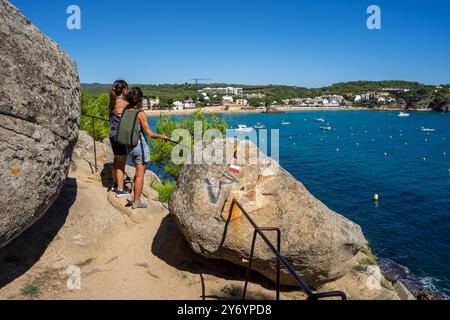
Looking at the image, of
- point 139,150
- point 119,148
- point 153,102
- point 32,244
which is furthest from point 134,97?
point 153,102

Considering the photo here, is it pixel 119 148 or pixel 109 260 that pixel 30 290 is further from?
pixel 119 148

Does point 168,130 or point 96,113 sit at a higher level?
point 96,113

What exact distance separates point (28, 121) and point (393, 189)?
130 feet

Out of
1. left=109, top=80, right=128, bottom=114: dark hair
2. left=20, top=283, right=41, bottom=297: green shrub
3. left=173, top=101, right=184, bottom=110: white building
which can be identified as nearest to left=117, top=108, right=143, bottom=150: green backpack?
left=109, top=80, right=128, bottom=114: dark hair

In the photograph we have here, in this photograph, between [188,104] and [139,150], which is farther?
[188,104]

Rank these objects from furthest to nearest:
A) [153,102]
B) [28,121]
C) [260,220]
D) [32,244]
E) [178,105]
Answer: [178,105] → [153,102] → [32,244] → [260,220] → [28,121]

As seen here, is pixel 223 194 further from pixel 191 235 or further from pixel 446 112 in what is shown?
pixel 446 112

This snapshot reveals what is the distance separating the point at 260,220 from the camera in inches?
268

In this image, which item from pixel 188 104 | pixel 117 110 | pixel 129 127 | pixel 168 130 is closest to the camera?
pixel 129 127

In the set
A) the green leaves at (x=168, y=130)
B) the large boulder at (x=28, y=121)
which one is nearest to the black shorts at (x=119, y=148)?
the large boulder at (x=28, y=121)

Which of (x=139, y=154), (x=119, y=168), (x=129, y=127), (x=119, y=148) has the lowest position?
(x=119, y=168)

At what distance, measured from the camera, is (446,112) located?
158 metres

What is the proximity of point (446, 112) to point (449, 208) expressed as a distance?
152 m

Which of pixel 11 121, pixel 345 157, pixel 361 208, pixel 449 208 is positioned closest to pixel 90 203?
pixel 11 121
